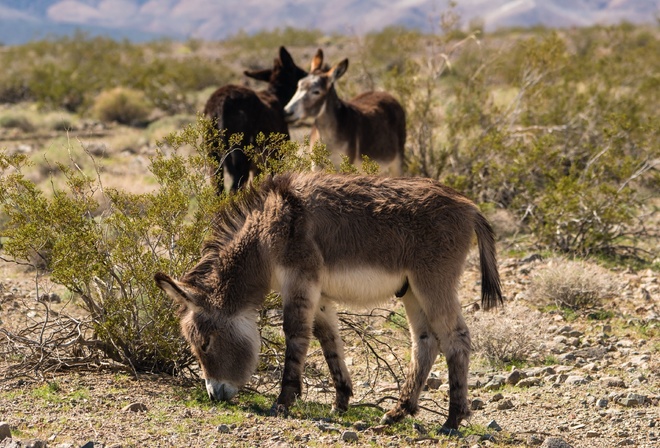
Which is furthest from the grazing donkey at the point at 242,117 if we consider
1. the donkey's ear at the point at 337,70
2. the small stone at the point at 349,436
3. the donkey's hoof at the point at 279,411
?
the small stone at the point at 349,436

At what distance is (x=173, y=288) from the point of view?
5.64 m

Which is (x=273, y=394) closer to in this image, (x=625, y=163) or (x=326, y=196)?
(x=326, y=196)

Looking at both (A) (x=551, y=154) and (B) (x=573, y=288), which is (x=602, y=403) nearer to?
(B) (x=573, y=288)

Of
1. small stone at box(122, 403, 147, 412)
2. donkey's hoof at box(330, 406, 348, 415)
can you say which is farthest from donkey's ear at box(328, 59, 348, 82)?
small stone at box(122, 403, 147, 412)

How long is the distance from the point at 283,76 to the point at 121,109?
44.7 feet

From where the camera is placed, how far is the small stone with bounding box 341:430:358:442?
5.55 metres

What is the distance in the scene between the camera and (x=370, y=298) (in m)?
6.06

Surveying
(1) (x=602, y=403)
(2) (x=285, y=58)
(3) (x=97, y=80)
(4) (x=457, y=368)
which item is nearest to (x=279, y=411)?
(4) (x=457, y=368)

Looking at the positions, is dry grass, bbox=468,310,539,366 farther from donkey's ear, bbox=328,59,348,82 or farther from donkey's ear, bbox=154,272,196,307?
donkey's ear, bbox=328,59,348,82

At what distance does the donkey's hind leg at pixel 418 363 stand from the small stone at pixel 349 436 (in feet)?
2.11

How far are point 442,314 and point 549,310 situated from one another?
3.74 m

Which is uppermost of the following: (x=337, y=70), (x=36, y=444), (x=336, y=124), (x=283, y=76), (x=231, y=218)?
(x=337, y=70)

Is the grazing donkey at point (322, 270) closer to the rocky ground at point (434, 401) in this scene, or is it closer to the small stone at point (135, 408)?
the rocky ground at point (434, 401)

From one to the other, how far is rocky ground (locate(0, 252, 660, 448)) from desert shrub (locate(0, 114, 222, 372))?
29cm
